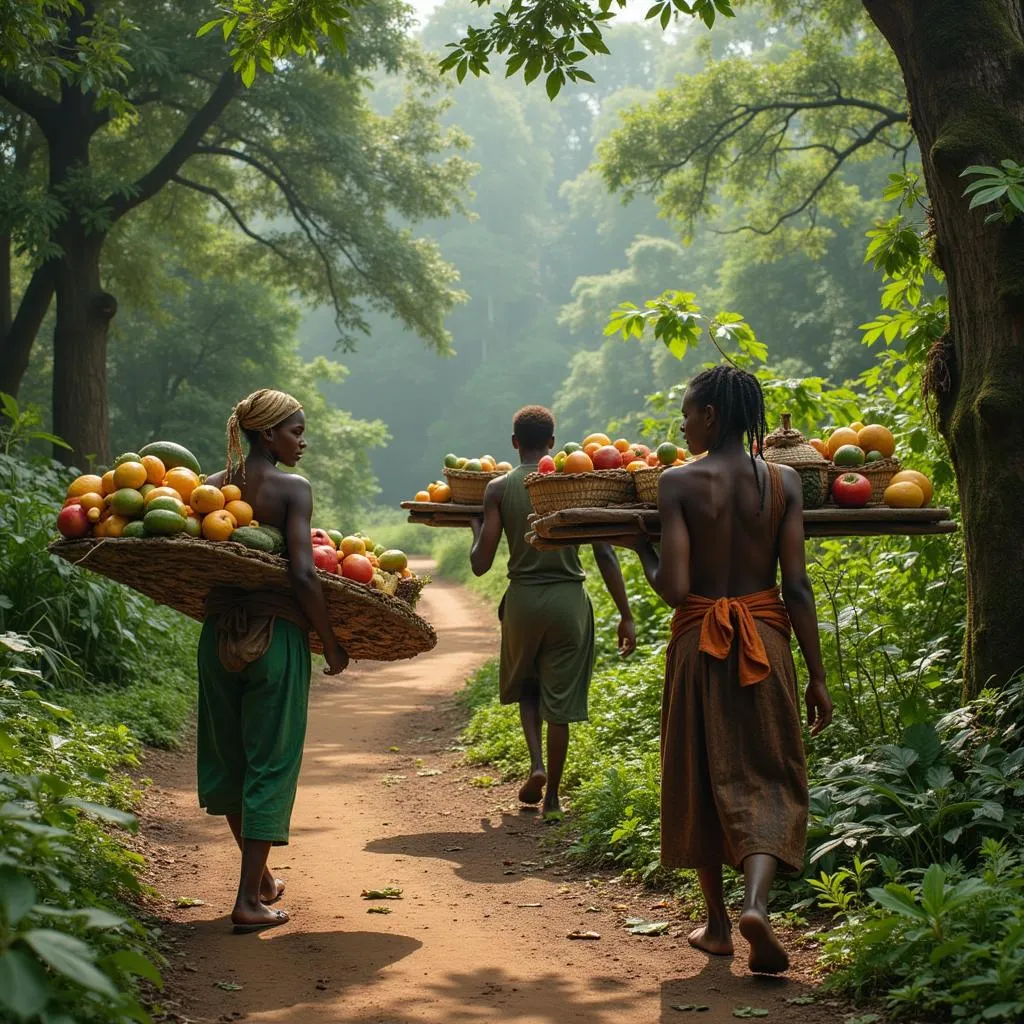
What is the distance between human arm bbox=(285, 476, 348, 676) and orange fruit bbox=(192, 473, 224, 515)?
31cm

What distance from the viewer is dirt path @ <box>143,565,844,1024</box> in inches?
161

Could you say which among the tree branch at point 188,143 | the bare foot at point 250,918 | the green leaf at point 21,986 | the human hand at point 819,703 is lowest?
the bare foot at point 250,918

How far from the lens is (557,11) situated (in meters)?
7.05

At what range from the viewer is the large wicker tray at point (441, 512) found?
753cm

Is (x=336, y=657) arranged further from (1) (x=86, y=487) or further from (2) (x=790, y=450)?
(2) (x=790, y=450)

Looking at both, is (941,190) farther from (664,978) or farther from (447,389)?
(447,389)

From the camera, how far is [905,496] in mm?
5492

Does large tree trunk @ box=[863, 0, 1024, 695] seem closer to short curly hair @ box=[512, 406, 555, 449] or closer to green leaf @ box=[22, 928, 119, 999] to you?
short curly hair @ box=[512, 406, 555, 449]

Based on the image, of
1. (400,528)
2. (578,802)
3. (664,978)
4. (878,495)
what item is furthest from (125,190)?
(400,528)

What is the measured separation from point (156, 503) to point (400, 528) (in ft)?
154

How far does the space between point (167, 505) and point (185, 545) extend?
25 cm

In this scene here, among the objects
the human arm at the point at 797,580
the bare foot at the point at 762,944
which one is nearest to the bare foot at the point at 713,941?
the bare foot at the point at 762,944

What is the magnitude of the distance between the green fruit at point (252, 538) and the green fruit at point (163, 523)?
22 cm

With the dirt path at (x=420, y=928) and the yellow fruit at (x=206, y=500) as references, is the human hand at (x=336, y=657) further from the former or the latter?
the dirt path at (x=420, y=928)
